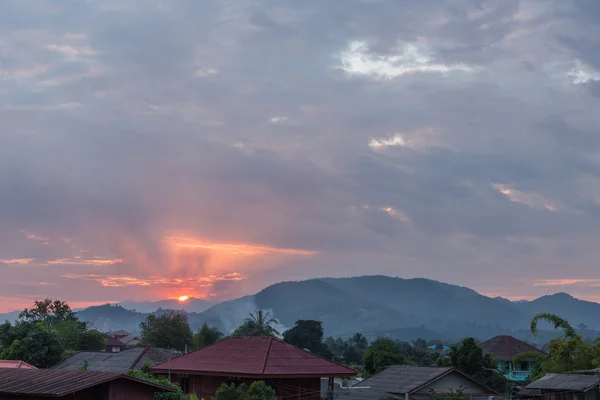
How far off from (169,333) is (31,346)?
94.1 ft

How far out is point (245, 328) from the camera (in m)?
99.6

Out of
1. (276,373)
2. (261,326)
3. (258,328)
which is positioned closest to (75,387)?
(276,373)

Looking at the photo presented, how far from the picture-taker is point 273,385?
3731 centimetres

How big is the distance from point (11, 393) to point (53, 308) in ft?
273

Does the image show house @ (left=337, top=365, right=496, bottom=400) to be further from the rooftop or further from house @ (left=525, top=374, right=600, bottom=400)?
the rooftop

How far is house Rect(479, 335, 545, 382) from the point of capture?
220 feet

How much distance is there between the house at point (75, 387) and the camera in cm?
2436

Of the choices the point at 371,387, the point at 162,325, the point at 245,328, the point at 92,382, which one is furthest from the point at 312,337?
the point at 92,382

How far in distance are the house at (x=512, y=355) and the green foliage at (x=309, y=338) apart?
25.3m

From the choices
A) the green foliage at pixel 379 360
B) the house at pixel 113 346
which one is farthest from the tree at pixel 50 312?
the green foliage at pixel 379 360

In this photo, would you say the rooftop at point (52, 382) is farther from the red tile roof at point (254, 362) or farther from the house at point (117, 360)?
the house at point (117, 360)

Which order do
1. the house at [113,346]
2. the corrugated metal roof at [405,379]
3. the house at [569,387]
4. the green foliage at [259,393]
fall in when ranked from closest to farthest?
the green foliage at [259,393] < the house at [569,387] < the corrugated metal roof at [405,379] < the house at [113,346]

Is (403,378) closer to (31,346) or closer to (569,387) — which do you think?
(569,387)

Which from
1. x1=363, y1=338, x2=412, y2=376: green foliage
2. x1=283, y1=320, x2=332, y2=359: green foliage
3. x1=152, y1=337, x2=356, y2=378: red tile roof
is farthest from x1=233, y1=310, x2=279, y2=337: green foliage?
x1=152, y1=337, x2=356, y2=378: red tile roof
